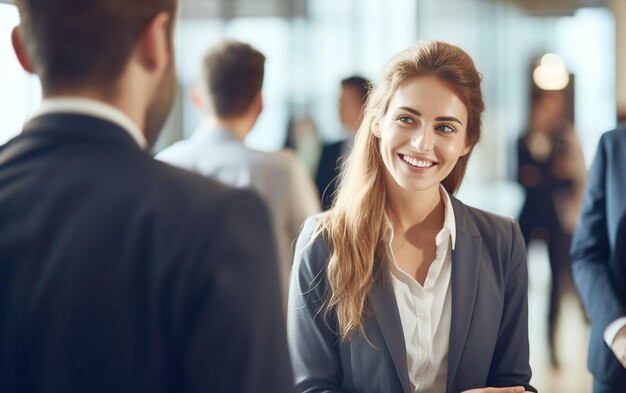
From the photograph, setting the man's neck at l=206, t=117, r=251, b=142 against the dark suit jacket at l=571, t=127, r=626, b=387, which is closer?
the dark suit jacket at l=571, t=127, r=626, b=387

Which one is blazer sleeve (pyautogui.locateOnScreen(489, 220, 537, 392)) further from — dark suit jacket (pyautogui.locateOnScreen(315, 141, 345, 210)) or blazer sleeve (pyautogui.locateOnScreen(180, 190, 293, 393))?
dark suit jacket (pyautogui.locateOnScreen(315, 141, 345, 210))

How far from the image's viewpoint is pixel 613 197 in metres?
2.05

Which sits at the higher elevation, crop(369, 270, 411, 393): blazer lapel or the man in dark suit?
the man in dark suit

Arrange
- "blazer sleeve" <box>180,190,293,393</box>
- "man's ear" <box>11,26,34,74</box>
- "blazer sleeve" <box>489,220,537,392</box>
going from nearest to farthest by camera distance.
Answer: "blazer sleeve" <box>180,190,293,393</box>
"man's ear" <box>11,26,34,74</box>
"blazer sleeve" <box>489,220,537,392</box>

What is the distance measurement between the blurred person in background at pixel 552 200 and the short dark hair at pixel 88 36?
16.8ft

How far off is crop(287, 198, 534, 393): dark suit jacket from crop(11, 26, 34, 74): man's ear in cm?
96

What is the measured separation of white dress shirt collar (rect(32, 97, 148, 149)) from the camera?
0.88 metres

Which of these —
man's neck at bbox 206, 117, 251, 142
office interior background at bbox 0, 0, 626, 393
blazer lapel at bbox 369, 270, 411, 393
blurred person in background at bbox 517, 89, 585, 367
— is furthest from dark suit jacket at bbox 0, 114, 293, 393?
office interior background at bbox 0, 0, 626, 393

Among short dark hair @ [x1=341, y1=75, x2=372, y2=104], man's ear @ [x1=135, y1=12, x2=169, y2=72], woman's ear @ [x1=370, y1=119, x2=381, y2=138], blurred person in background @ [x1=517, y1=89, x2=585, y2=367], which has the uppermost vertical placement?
man's ear @ [x1=135, y1=12, x2=169, y2=72]

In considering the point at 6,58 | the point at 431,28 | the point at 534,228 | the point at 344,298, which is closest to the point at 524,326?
the point at 344,298

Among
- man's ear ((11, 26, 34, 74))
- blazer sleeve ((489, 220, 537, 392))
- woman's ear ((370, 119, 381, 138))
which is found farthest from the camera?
woman's ear ((370, 119, 381, 138))

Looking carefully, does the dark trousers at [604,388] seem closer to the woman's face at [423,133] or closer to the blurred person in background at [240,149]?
the woman's face at [423,133]

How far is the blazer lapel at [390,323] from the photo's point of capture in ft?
5.64

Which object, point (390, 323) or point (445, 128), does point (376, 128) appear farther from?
point (390, 323)
